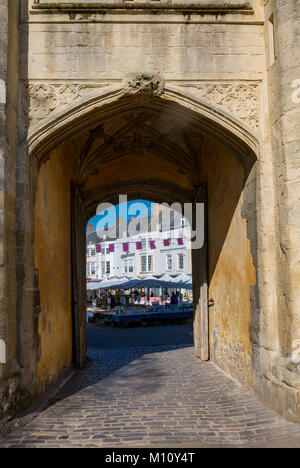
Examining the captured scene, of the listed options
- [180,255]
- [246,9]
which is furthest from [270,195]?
[180,255]

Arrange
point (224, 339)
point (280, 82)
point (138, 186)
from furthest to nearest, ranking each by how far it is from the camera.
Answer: point (138, 186), point (224, 339), point (280, 82)

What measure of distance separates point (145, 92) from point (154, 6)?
1.19 meters

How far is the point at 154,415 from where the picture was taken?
15.6ft

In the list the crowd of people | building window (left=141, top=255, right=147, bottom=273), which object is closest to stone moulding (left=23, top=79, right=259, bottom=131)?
the crowd of people

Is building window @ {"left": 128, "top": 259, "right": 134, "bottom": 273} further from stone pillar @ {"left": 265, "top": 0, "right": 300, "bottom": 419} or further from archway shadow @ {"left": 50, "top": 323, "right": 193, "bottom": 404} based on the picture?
stone pillar @ {"left": 265, "top": 0, "right": 300, "bottom": 419}

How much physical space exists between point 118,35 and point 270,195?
2.90m

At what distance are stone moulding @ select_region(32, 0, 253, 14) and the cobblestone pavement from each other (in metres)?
5.10

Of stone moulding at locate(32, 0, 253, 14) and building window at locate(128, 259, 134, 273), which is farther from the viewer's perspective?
building window at locate(128, 259, 134, 273)

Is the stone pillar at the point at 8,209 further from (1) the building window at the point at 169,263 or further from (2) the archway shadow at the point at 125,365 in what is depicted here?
(1) the building window at the point at 169,263

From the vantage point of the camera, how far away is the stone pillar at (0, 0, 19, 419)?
4.44m

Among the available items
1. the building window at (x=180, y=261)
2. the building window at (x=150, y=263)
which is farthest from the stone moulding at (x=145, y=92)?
the building window at (x=150, y=263)

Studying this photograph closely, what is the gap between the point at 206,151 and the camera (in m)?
8.40
